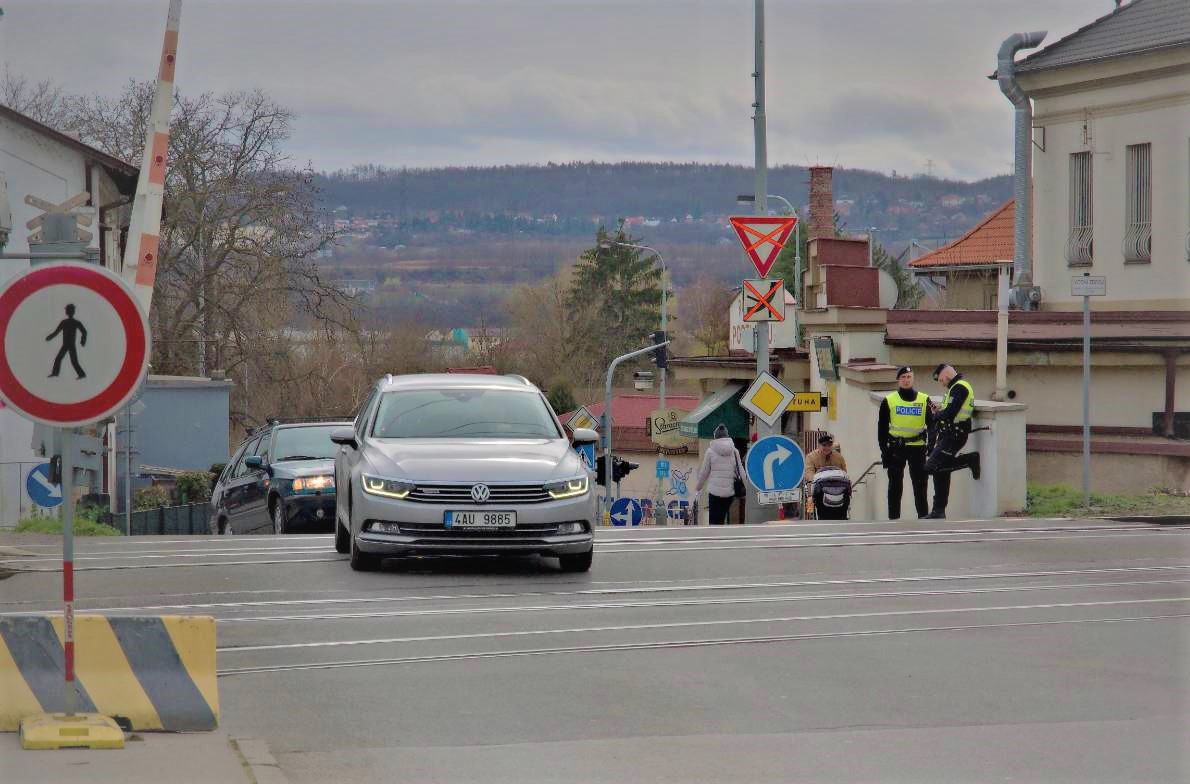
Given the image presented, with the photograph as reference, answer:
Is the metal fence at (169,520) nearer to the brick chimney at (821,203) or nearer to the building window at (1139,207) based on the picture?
the building window at (1139,207)

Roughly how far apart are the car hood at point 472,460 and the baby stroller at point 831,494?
7912 mm

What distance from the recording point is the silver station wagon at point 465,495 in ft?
43.1

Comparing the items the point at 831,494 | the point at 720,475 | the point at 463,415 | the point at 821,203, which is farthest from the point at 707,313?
the point at 463,415

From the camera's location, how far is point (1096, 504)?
21094mm

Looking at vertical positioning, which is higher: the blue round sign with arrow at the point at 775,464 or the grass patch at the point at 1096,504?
the blue round sign with arrow at the point at 775,464

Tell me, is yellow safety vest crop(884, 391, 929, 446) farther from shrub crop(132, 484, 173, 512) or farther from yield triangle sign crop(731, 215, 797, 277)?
shrub crop(132, 484, 173, 512)

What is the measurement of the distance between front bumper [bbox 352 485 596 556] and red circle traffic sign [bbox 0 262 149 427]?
6.40 metres

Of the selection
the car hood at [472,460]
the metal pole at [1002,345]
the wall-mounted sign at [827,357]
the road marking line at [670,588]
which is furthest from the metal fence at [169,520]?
the road marking line at [670,588]

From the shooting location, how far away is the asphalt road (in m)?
7.26

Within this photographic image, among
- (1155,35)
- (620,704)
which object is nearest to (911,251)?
(1155,35)

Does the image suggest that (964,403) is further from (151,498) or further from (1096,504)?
(151,498)

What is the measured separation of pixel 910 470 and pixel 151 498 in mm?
27599

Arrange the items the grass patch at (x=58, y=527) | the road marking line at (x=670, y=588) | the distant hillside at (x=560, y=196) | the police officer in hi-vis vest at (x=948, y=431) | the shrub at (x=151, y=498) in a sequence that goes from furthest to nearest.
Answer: the distant hillside at (x=560, y=196), the shrub at (x=151, y=498), the grass patch at (x=58, y=527), the police officer in hi-vis vest at (x=948, y=431), the road marking line at (x=670, y=588)

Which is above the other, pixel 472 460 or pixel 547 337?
pixel 547 337
